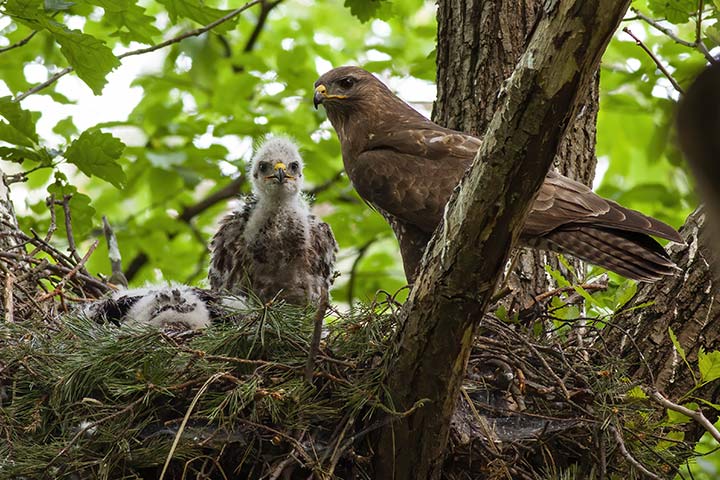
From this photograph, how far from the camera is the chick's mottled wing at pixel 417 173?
4.23 metres

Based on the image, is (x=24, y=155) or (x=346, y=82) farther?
(x=346, y=82)

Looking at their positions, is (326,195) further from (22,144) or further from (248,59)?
(22,144)

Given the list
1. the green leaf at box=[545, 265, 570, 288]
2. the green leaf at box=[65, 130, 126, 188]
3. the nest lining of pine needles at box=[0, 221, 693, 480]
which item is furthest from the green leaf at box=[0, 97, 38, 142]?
the green leaf at box=[545, 265, 570, 288]

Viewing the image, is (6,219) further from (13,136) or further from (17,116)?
(17,116)

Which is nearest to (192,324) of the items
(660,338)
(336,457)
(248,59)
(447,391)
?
(336,457)

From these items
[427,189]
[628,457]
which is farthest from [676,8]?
[628,457]

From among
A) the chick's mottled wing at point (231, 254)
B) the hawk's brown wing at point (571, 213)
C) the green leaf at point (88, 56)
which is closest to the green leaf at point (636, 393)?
the hawk's brown wing at point (571, 213)

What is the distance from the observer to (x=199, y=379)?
2969 millimetres

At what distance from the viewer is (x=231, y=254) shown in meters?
5.06

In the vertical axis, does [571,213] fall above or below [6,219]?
below

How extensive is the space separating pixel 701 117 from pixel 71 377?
2808 mm

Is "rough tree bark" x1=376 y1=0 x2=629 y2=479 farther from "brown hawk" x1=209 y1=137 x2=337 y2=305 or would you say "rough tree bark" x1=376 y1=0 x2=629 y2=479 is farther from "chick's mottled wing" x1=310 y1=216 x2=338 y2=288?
"chick's mottled wing" x1=310 y1=216 x2=338 y2=288

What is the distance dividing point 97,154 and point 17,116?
0.45m

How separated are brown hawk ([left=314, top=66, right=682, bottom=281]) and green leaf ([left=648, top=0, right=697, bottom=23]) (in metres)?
1.25
